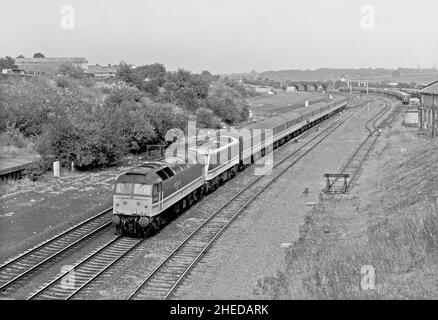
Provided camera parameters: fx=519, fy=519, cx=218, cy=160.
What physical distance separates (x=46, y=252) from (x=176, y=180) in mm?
5630

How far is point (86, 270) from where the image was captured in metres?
15.8

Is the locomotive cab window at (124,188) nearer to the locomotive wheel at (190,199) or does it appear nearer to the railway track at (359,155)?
the locomotive wheel at (190,199)

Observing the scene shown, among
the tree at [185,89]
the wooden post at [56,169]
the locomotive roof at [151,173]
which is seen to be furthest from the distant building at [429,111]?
the wooden post at [56,169]

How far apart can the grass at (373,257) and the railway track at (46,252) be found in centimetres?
692

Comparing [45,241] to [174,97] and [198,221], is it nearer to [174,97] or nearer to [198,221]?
[198,221]

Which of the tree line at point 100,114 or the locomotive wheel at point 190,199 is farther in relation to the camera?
the tree line at point 100,114

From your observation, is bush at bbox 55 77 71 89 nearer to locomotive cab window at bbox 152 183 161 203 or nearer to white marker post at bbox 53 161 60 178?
white marker post at bbox 53 161 60 178

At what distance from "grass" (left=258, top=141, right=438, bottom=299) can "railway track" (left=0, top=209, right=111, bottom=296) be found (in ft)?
22.7

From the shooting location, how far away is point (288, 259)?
1627 centimetres

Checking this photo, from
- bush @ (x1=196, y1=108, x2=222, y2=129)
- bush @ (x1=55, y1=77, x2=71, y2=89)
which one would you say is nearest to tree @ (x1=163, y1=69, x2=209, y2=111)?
bush @ (x1=196, y1=108, x2=222, y2=129)

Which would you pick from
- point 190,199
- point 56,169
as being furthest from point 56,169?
point 190,199

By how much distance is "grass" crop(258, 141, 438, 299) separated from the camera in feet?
38.6

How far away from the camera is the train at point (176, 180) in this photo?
18469 mm

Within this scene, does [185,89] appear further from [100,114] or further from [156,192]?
[156,192]
